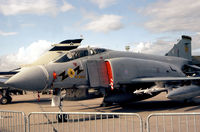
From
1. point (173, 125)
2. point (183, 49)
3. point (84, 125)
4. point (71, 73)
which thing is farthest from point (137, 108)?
point (183, 49)

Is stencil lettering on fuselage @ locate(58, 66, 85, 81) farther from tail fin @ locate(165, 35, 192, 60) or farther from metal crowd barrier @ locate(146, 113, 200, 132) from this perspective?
tail fin @ locate(165, 35, 192, 60)

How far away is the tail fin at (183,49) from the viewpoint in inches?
664

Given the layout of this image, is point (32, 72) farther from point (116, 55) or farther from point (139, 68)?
point (139, 68)

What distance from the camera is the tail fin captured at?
1688 centimetres

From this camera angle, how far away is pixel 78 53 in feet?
33.3

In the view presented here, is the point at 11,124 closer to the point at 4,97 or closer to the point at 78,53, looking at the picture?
the point at 78,53

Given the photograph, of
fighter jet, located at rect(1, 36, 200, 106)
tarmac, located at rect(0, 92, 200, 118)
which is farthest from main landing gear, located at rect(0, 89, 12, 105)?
fighter jet, located at rect(1, 36, 200, 106)

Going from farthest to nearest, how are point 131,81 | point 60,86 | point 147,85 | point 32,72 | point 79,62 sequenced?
point 147,85 < point 131,81 < point 79,62 < point 60,86 < point 32,72

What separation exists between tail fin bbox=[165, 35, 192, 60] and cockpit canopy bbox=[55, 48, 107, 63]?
780cm

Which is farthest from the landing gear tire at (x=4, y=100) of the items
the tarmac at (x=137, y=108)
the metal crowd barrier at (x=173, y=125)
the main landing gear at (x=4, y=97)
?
the metal crowd barrier at (x=173, y=125)

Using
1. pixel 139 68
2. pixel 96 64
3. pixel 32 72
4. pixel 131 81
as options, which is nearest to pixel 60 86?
pixel 32 72

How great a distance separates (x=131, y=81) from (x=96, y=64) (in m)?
1.90

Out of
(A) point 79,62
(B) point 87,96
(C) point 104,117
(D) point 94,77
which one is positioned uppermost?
(A) point 79,62

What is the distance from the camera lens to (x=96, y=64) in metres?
10.1
